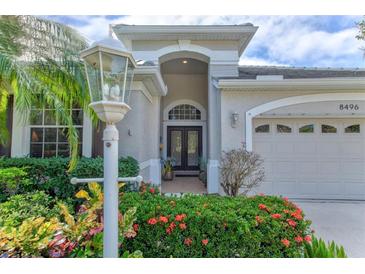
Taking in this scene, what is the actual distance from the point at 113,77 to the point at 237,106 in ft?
20.1

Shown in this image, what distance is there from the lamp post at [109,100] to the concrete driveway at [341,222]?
4.26 metres

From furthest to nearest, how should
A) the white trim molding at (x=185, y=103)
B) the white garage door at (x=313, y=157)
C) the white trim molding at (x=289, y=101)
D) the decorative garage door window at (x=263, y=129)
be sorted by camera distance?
1. the white trim molding at (x=185, y=103)
2. the decorative garage door window at (x=263, y=129)
3. the white garage door at (x=313, y=157)
4. the white trim molding at (x=289, y=101)

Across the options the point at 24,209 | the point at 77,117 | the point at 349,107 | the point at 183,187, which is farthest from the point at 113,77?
the point at 349,107

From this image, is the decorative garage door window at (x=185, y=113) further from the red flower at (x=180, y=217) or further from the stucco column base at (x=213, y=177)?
the red flower at (x=180, y=217)

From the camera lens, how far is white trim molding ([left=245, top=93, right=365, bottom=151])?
7.39 m

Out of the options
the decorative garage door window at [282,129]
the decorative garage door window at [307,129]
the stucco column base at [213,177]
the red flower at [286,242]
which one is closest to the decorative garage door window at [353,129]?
the decorative garage door window at [307,129]

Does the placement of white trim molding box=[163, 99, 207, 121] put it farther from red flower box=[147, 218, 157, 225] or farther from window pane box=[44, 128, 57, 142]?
red flower box=[147, 218, 157, 225]

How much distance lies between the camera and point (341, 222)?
217 inches

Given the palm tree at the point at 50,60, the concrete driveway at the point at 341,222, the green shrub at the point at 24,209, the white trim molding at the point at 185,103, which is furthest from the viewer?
the white trim molding at the point at 185,103

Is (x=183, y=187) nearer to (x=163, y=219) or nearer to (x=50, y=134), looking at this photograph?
(x=50, y=134)

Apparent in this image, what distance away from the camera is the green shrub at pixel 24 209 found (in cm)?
336
